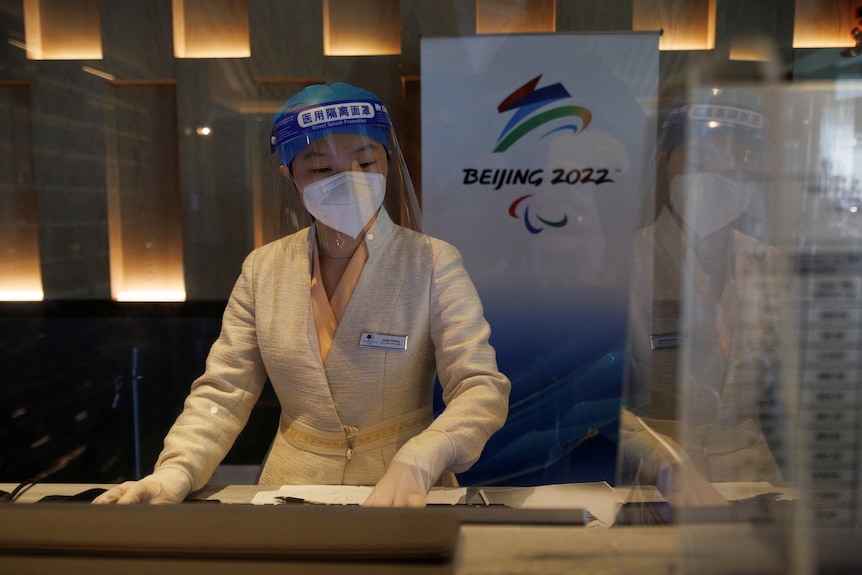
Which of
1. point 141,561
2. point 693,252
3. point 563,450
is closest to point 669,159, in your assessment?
point 693,252

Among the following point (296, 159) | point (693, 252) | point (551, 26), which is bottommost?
point (693, 252)

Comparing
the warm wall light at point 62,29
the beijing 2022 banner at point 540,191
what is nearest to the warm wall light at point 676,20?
the beijing 2022 banner at point 540,191

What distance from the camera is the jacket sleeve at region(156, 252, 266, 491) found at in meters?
1.15

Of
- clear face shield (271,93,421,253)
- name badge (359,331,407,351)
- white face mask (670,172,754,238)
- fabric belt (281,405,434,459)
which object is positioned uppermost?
clear face shield (271,93,421,253)

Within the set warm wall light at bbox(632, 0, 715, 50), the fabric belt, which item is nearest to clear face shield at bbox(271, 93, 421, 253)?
the fabric belt

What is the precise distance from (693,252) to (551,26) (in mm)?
2060

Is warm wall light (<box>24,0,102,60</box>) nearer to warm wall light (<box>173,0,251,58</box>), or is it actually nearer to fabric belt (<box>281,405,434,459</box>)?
warm wall light (<box>173,0,251,58</box>)

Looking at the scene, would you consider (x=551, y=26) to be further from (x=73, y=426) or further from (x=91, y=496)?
(x=73, y=426)

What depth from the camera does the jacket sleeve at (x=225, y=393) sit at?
1146mm

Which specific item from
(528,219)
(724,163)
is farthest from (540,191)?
(724,163)

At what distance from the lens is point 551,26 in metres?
2.35

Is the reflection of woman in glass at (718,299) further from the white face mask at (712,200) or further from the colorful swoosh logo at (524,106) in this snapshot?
the colorful swoosh logo at (524,106)

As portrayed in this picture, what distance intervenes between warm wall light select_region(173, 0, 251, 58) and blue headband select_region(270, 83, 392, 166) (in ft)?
4.64

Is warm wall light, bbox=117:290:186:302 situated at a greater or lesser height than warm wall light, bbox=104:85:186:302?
lesser
